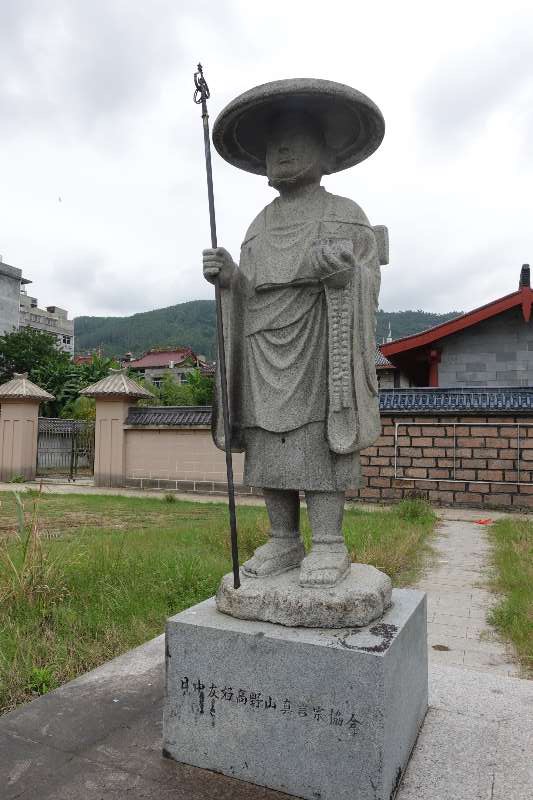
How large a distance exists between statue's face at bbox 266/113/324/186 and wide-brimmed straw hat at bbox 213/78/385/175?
0.18 feet

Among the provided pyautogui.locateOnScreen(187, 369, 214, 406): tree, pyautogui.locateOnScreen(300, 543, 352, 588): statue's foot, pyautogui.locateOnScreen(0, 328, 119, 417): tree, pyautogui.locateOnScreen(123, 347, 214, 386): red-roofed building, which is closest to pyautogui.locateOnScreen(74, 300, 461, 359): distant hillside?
pyautogui.locateOnScreen(123, 347, 214, 386): red-roofed building

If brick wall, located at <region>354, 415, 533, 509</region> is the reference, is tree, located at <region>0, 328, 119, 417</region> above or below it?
above

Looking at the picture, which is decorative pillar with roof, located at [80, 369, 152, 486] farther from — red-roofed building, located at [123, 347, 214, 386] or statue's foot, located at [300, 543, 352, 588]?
red-roofed building, located at [123, 347, 214, 386]

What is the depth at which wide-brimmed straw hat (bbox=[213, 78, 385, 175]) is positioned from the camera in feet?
7.59

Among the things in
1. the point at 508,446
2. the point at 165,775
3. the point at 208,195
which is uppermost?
the point at 208,195

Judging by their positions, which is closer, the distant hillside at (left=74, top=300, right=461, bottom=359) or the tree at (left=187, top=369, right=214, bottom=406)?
the tree at (left=187, top=369, right=214, bottom=406)

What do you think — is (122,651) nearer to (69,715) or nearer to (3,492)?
(69,715)

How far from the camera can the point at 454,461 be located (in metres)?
10.2

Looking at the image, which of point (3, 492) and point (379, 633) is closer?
point (379, 633)

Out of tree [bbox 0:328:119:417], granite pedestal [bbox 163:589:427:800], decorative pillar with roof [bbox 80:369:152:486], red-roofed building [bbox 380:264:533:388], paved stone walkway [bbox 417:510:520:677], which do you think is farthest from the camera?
tree [bbox 0:328:119:417]

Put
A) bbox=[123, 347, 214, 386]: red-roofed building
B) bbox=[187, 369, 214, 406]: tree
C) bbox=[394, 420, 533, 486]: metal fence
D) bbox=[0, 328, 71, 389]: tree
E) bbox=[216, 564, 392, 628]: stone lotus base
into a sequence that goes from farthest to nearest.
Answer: bbox=[123, 347, 214, 386]: red-roofed building → bbox=[0, 328, 71, 389]: tree → bbox=[187, 369, 214, 406]: tree → bbox=[394, 420, 533, 486]: metal fence → bbox=[216, 564, 392, 628]: stone lotus base

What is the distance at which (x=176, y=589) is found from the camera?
14.5 feet

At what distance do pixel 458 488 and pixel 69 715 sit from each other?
874 cm

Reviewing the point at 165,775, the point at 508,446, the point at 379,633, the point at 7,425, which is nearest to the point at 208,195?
the point at 379,633
